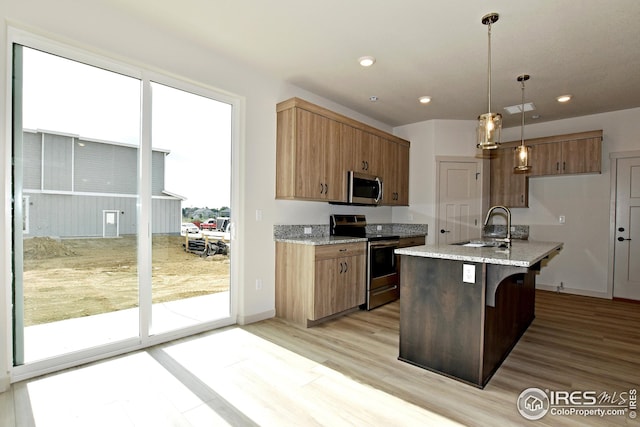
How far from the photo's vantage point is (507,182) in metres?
5.29

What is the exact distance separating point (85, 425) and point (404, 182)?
15.8 feet

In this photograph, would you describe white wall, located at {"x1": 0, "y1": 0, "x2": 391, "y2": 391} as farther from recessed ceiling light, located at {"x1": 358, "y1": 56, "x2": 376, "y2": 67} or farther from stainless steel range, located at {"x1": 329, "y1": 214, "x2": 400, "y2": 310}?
recessed ceiling light, located at {"x1": 358, "y1": 56, "x2": 376, "y2": 67}

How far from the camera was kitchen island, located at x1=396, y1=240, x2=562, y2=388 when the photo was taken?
218 cm

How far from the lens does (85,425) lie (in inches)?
69.4

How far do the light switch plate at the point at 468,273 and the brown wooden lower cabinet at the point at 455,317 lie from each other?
2 centimetres

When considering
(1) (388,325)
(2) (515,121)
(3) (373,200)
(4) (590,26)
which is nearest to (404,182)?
(3) (373,200)

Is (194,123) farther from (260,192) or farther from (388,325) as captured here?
(388,325)

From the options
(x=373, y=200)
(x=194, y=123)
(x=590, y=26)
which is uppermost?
(x=590, y=26)

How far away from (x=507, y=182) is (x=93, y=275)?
578 centimetres

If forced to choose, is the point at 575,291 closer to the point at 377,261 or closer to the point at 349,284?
the point at 377,261

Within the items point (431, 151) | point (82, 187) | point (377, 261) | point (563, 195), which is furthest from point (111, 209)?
point (563, 195)

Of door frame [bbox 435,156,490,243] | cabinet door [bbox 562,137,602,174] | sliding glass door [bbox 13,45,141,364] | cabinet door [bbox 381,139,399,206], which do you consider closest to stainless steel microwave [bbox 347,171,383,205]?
cabinet door [bbox 381,139,399,206]

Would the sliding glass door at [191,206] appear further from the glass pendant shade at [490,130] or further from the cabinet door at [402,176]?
the cabinet door at [402,176]

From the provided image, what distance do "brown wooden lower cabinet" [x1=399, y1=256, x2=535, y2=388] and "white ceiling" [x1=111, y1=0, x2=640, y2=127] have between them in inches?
76.4
